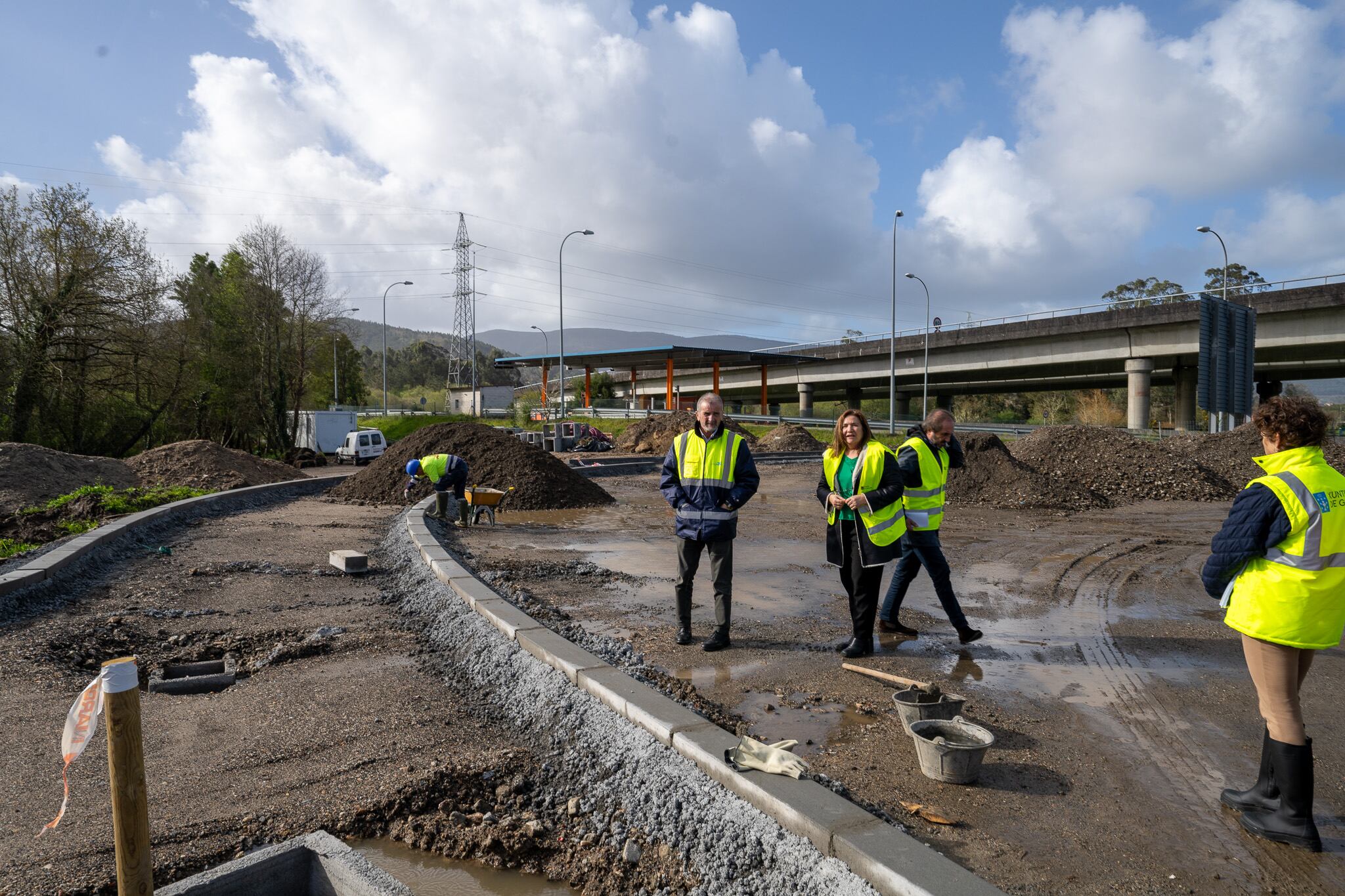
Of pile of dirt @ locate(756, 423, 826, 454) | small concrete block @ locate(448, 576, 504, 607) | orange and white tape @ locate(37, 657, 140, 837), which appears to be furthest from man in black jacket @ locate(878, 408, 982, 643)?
pile of dirt @ locate(756, 423, 826, 454)

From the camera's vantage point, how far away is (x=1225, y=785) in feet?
12.5

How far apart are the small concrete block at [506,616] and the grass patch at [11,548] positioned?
6.46m

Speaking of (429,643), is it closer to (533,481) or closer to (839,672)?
(839,672)

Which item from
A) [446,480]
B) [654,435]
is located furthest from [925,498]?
[654,435]

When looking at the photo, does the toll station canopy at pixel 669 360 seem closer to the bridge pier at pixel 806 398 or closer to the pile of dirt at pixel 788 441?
the bridge pier at pixel 806 398

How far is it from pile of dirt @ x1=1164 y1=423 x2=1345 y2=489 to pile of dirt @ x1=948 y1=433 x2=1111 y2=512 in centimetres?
445

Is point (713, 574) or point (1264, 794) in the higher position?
point (713, 574)

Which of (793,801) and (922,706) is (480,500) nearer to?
(922,706)

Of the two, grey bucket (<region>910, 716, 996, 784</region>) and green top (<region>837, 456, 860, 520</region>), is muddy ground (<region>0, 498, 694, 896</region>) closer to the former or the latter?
grey bucket (<region>910, 716, 996, 784</region>)

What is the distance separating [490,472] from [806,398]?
1818 inches

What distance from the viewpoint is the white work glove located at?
3.38 m

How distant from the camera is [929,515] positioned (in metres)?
6.11

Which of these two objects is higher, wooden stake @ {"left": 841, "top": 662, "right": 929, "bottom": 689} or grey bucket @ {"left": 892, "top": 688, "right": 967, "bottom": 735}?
grey bucket @ {"left": 892, "top": 688, "right": 967, "bottom": 735}

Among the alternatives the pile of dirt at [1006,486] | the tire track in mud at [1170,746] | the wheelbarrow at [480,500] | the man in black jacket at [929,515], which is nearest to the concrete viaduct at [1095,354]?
the pile of dirt at [1006,486]
